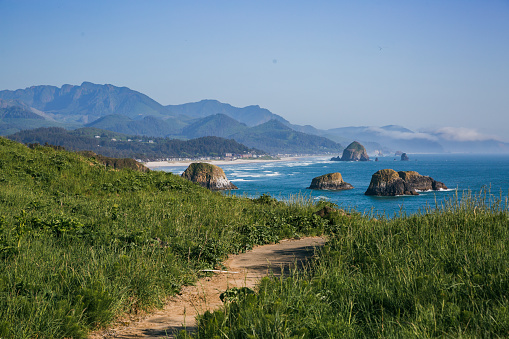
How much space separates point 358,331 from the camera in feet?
13.5

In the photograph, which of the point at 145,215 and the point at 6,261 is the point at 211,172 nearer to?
the point at 145,215

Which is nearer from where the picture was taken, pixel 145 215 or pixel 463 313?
pixel 463 313

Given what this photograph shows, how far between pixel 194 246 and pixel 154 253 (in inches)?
52.9

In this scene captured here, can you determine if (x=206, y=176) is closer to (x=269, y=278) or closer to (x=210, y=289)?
(x=210, y=289)

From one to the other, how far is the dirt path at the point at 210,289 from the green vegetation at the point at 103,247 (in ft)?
0.71

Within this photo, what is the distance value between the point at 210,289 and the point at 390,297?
3108 mm

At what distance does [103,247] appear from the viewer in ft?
22.8

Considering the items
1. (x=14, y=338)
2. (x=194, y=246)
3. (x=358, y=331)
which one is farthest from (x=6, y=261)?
(x=358, y=331)

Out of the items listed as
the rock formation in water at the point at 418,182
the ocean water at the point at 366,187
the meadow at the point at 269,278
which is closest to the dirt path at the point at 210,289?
the meadow at the point at 269,278

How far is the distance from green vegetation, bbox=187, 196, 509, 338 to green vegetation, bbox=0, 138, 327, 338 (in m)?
1.58

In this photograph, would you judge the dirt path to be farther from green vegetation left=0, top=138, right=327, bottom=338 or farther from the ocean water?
the ocean water

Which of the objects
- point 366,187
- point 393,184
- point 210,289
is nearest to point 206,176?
point 393,184

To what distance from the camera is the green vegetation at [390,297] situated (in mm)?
4012

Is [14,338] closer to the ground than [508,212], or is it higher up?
closer to the ground
